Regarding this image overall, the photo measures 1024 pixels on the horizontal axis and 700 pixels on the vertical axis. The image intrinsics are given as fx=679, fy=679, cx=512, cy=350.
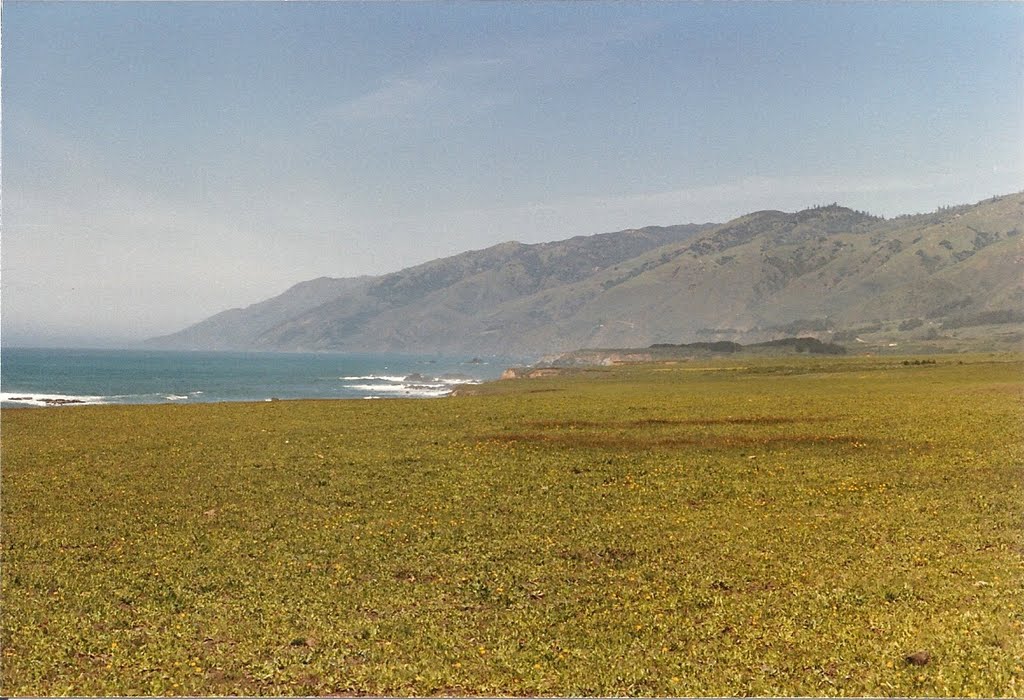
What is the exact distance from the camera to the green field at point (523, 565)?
15.1 meters

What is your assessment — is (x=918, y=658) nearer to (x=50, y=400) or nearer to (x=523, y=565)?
(x=523, y=565)

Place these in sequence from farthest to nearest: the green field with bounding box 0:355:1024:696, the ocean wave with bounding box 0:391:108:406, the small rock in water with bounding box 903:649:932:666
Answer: the ocean wave with bounding box 0:391:108:406, the green field with bounding box 0:355:1024:696, the small rock in water with bounding box 903:649:932:666

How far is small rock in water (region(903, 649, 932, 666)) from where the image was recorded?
582 inches

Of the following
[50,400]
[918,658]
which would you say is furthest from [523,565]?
[50,400]

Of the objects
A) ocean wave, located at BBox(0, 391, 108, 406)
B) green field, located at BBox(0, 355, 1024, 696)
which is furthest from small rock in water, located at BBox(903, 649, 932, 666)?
ocean wave, located at BBox(0, 391, 108, 406)

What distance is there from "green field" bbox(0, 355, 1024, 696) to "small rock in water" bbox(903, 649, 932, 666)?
337 millimetres

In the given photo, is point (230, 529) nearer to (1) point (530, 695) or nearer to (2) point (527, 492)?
(2) point (527, 492)

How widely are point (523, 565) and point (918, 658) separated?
35.7ft

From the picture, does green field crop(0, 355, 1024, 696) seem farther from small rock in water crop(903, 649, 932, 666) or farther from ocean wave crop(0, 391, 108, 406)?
ocean wave crop(0, 391, 108, 406)

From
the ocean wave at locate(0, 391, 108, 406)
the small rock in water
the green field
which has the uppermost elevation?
the ocean wave at locate(0, 391, 108, 406)

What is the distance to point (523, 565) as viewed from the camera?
21.6 metres

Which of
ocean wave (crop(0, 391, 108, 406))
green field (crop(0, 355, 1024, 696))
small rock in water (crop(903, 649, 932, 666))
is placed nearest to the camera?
small rock in water (crop(903, 649, 932, 666))

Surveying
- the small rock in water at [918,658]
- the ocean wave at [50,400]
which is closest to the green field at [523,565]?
the small rock in water at [918,658]

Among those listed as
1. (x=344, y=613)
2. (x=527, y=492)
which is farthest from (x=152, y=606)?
(x=527, y=492)
